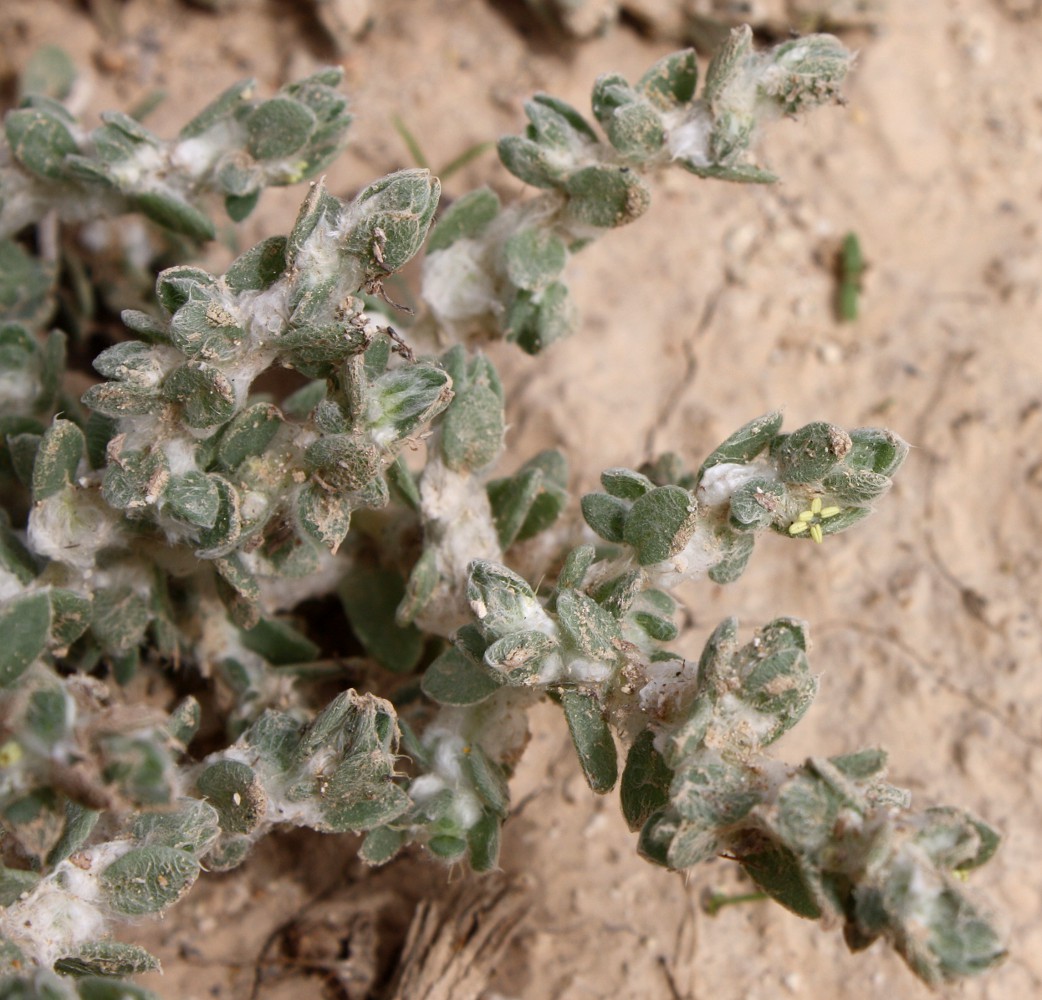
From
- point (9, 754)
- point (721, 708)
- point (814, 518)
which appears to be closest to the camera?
point (9, 754)

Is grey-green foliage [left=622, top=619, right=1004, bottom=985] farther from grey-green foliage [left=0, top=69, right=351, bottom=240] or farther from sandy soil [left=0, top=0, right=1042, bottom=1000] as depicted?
grey-green foliage [left=0, top=69, right=351, bottom=240]

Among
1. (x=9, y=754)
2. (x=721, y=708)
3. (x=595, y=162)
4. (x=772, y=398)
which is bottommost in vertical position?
(x=772, y=398)

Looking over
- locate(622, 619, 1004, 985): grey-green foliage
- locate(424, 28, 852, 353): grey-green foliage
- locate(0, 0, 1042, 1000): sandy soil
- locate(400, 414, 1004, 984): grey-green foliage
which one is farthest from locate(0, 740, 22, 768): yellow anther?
locate(424, 28, 852, 353): grey-green foliage

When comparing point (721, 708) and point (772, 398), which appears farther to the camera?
point (772, 398)

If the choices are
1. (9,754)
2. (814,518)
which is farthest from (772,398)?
(9,754)

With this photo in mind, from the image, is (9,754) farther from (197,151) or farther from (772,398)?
(772,398)

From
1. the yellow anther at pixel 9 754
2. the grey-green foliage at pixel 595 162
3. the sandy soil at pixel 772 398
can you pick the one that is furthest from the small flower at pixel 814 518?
the yellow anther at pixel 9 754
